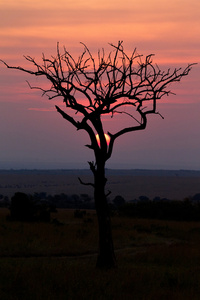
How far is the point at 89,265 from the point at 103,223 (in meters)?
2.19

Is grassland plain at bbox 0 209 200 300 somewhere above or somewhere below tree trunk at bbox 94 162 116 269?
below

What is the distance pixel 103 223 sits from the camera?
17.8 metres

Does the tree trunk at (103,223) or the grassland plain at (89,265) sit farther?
the tree trunk at (103,223)

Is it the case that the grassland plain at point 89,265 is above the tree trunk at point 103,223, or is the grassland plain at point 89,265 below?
below

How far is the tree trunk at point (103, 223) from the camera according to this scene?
17750 millimetres

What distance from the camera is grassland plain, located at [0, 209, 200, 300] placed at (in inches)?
538

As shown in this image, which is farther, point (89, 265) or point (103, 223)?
point (89, 265)

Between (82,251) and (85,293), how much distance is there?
37.5 feet

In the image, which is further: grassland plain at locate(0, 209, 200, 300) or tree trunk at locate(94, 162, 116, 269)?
tree trunk at locate(94, 162, 116, 269)

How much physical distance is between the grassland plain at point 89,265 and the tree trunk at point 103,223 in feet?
1.98

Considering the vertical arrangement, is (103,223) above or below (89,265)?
above

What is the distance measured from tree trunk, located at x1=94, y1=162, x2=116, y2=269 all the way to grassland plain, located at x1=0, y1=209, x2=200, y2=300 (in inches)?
23.7

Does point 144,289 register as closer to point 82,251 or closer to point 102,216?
point 102,216

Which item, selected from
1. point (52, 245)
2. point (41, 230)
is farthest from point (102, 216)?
point (41, 230)
